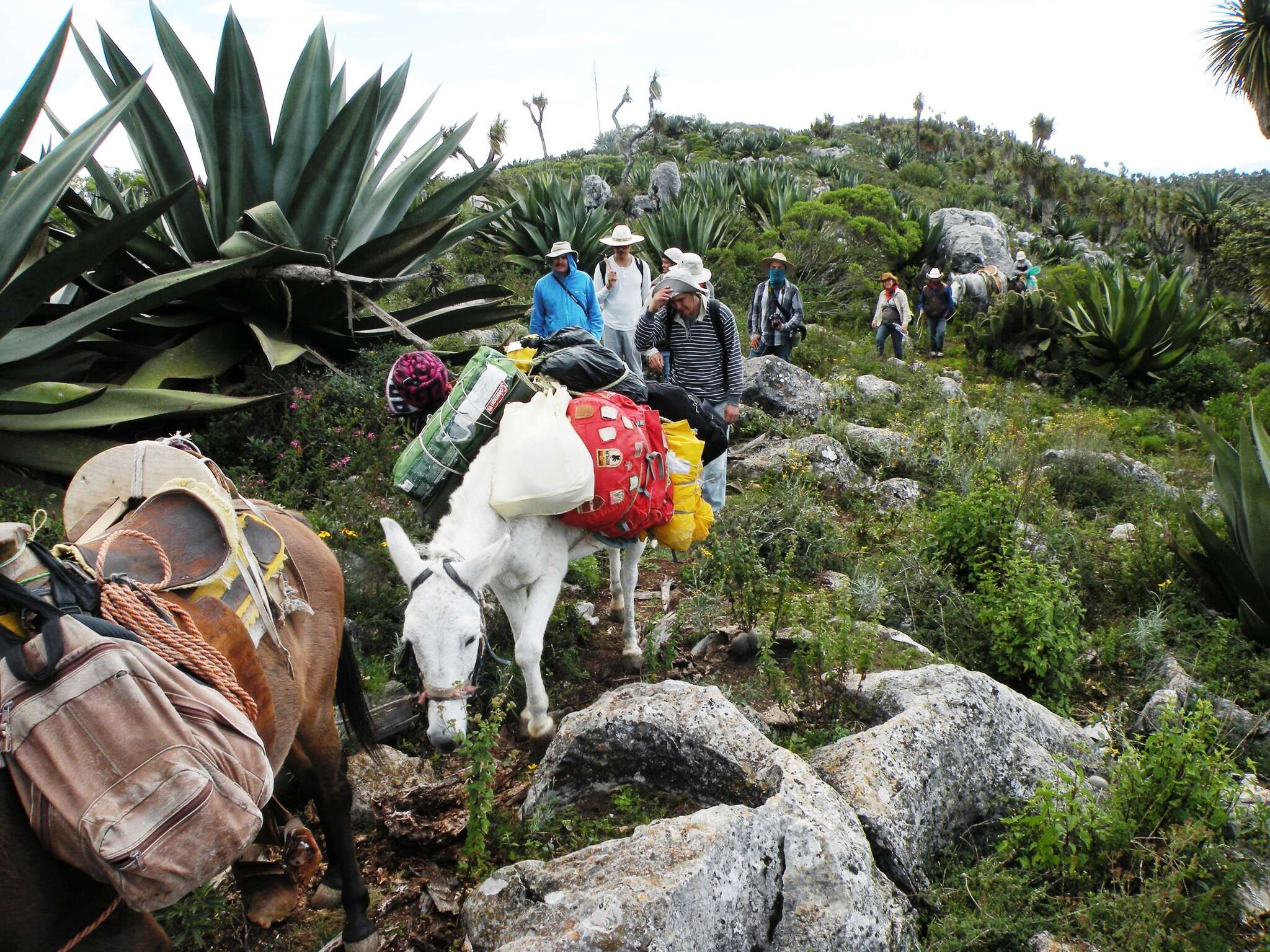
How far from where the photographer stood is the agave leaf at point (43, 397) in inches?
167

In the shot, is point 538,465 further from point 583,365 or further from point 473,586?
point 583,365

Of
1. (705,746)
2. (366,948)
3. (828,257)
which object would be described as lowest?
(366,948)

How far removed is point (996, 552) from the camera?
17.1ft

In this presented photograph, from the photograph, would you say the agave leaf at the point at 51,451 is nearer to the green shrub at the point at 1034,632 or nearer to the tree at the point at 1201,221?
the green shrub at the point at 1034,632

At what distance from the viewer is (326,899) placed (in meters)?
2.97

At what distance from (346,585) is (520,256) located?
439 inches

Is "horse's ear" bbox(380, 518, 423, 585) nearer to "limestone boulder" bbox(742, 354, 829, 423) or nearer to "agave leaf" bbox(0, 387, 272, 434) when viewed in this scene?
"agave leaf" bbox(0, 387, 272, 434)

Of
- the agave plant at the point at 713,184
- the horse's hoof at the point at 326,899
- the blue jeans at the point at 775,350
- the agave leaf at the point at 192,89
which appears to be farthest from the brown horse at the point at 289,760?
the agave plant at the point at 713,184

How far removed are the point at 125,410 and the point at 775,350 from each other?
7356mm

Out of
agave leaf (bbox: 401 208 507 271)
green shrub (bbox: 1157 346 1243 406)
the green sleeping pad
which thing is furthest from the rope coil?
green shrub (bbox: 1157 346 1243 406)

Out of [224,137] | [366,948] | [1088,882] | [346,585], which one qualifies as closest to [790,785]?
[1088,882]

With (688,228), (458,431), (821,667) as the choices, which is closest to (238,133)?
(458,431)

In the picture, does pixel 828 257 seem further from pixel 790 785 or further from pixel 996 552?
pixel 790 785

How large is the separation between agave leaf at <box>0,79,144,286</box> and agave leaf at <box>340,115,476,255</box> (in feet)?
6.25
